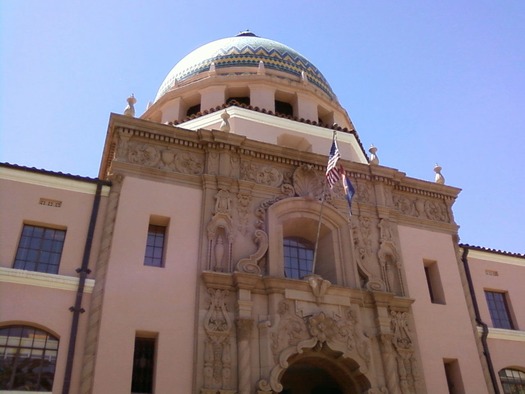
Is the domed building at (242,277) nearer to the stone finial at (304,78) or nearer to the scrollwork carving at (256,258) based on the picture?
the scrollwork carving at (256,258)

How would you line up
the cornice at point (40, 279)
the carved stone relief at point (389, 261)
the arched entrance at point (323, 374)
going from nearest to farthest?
1. the cornice at point (40, 279)
2. the arched entrance at point (323, 374)
3. the carved stone relief at point (389, 261)

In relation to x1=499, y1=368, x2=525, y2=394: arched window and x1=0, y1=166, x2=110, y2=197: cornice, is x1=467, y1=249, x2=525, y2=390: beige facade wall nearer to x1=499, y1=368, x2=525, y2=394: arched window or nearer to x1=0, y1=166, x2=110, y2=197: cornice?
x1=499, y1=368, x2=525, y2=394: arched window

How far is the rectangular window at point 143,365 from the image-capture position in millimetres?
12977

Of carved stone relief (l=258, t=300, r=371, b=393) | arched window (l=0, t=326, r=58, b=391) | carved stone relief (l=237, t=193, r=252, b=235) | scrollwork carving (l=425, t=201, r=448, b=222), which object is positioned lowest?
arched window (l=0, t=326, r=58, b=391)

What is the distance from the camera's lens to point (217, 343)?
45.0 ft

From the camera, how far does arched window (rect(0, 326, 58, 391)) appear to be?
A: 39.3 feet

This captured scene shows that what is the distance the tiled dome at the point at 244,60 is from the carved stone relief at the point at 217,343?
42.7 feet

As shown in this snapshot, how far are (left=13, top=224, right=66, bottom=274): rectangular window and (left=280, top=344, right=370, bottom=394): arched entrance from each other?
6975 mm

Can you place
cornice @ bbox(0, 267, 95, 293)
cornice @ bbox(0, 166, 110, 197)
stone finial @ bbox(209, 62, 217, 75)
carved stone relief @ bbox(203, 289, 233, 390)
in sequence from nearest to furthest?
cornice @ bbox(0, 267, 95, 293) < carved stone relief @ bbox(203, 289, 233, 390) < cornice @ bbox(0, 166, 110, 197) < stone finial @ bbox(209, 62, 217, 75)

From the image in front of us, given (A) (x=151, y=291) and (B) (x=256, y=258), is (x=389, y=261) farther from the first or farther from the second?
(A) (x=151, y=291)

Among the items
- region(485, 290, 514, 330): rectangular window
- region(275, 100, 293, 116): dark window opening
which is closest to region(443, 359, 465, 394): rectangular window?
region(485, 290, 514, 330): rectangular window

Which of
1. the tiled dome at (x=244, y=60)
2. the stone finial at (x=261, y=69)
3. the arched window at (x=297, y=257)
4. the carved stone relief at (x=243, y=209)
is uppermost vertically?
the tiled dome at (x=244, y=60)

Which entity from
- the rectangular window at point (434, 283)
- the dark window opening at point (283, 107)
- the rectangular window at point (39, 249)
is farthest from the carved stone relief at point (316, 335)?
the dark window opening at point (283, 107)

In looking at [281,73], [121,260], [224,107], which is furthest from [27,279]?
[281,73]
